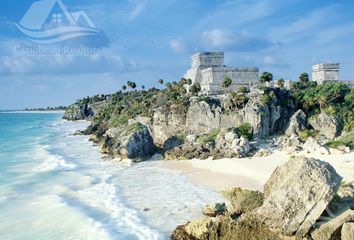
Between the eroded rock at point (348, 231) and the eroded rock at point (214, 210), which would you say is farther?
the eroded rock at point (214, 210)

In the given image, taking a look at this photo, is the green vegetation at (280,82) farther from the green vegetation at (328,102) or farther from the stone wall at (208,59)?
the stone wall at (208,59)

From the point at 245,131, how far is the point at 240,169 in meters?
9.94

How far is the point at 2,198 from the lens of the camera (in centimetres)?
2133

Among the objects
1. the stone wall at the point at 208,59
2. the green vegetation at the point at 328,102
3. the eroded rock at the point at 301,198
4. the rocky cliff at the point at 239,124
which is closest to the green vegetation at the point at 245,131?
the rocky cliff at the point at 239,124

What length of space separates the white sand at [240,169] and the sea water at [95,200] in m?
1.12

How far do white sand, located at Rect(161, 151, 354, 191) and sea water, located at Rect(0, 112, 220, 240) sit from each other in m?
1.12

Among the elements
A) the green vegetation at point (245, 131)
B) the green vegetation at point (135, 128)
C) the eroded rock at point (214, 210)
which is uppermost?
the green vegetation at point (135, 128)

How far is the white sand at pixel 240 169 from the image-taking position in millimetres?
21875

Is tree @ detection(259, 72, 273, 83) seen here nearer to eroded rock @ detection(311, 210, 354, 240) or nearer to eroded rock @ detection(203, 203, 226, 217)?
eroded rock @ detection(203, 203, 226, 217)

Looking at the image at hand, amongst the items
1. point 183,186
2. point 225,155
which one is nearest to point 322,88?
point 225,155

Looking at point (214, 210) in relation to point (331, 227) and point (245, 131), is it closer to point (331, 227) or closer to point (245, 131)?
point (331, 227)

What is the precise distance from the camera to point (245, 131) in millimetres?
35062

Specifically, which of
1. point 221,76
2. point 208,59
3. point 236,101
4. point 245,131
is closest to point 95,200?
point 245,131

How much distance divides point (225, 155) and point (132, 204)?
507 inches
